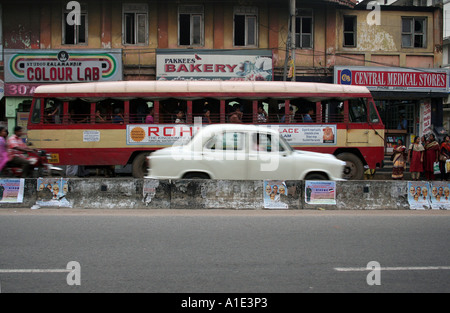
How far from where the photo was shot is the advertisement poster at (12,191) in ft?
31.3

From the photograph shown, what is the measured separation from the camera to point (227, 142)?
9.96 meters

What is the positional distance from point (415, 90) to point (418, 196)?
12.5m

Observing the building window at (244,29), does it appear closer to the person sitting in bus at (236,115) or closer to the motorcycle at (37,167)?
the person sitting in bus at (236,115)

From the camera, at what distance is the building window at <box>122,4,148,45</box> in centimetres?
2047

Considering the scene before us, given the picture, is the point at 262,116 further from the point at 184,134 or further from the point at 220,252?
the point at 220,252

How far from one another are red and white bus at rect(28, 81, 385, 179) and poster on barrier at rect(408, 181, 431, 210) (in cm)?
394

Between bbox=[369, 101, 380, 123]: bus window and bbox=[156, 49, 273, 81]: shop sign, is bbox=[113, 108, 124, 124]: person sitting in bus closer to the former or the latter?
bbox=[156, 49, 273, 81]: shop sign

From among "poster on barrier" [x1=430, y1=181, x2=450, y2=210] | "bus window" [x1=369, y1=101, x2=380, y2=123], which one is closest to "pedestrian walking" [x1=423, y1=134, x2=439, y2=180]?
"bus window" [x1=369, y1=101, x2=380, y2=123]

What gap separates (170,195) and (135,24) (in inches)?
521

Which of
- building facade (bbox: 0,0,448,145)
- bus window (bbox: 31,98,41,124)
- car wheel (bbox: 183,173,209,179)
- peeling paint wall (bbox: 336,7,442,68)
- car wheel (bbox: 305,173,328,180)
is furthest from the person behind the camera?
peeling paint wall (bbox: 336,7,442,68)

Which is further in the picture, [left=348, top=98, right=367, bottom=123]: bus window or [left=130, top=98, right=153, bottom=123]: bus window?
[left=348, top=98, right=367, bottom=123]: bus window

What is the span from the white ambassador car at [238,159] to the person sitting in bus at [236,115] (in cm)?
380
